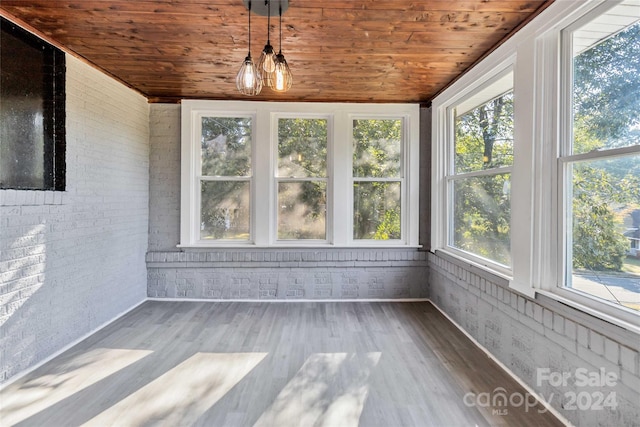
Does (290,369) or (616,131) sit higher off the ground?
(616,131)

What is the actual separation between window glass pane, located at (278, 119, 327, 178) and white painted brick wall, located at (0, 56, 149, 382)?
65.3 inches

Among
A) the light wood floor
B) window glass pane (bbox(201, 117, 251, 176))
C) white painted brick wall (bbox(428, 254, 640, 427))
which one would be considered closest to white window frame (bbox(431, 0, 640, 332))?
white painted brick wall (bbox(428, 254, 640, 427))

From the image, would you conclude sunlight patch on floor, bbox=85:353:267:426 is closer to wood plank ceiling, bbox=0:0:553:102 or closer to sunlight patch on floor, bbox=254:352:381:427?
sunlight patch on floor, bbox=254:352:381:427

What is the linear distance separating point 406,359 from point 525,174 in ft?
5.42

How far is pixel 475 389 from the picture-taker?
216 cm

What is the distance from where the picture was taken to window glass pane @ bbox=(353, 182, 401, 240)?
13.3ft

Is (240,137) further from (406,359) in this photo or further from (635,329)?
(635,329)

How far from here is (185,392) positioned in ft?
6.92

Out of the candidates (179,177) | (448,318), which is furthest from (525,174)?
(179,177)

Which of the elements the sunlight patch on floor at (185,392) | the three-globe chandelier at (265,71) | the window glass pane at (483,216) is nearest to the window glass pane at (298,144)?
the window glass pane at (483,216)

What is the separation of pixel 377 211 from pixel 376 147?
812mm

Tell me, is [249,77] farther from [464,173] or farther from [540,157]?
[464,173]

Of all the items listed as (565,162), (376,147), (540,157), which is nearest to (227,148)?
(376,147)

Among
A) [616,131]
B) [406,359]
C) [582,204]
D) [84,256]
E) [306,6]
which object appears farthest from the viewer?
[84,256]
